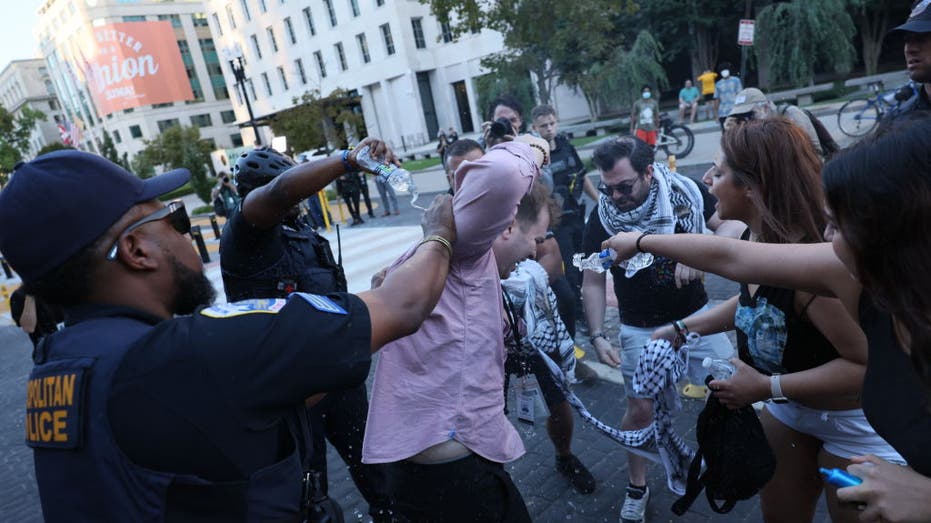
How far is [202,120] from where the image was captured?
65250 mm

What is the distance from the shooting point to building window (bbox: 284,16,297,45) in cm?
4322

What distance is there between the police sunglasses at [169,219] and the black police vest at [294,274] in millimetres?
968

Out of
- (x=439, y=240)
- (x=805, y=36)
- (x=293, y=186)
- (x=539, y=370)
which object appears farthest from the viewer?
(x=805, y=36)

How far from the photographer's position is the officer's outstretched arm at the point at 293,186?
2.05 m

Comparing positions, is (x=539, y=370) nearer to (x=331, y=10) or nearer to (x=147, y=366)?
(x=147, y=366)

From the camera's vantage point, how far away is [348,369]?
1.29 metres

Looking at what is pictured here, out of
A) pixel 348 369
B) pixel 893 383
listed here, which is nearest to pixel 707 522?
pixel 893 383

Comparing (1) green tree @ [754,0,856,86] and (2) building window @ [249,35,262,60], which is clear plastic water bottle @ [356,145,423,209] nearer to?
(1) green tree @ [754,0,856,86]

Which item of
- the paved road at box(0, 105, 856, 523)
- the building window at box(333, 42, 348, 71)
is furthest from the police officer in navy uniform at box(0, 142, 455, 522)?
the building window at box(333, 42, 348, 71)

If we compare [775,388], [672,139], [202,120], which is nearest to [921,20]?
[775,388]

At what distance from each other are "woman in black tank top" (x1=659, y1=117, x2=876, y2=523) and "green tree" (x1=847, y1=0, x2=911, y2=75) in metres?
26.1

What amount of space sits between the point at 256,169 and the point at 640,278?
2.08 m

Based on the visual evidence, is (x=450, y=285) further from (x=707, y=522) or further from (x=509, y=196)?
(x=707, y=522)

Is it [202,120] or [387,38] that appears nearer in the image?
[387,38]
